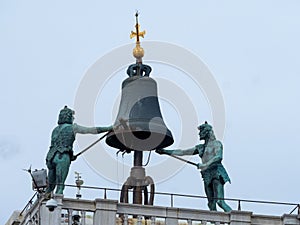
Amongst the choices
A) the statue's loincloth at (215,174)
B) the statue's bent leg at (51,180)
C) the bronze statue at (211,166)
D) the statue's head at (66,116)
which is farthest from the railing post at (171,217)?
the statue's head at (66,116)

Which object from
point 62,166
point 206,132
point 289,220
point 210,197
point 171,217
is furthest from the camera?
point 206,132

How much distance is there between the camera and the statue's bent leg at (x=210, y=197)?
152 feet

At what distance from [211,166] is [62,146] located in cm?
478

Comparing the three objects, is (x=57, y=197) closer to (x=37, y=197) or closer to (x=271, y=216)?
(x=37, y=197)

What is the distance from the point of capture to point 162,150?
158ft

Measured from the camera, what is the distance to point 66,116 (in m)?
47.0

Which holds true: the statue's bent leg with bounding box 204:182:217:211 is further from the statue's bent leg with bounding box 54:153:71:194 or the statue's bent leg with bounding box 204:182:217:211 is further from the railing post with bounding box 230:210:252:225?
the statue's bent leg with bounding box 54:153:71:194

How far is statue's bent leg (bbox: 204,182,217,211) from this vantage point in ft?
152

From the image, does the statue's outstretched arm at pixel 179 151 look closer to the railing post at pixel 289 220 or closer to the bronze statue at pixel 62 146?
the bronze statue at pixel 62 146

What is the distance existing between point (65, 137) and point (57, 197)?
135 inches

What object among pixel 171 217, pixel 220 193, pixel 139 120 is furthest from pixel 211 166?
pixel 171 217

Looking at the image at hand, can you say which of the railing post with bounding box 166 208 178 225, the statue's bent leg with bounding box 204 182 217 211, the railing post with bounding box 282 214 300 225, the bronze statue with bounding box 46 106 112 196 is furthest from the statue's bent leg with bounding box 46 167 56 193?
the railing post with bounding box 282 214 300 225

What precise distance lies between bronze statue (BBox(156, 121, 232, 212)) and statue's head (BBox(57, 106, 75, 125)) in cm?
310

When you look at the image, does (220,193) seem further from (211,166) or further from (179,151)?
(179,151)
